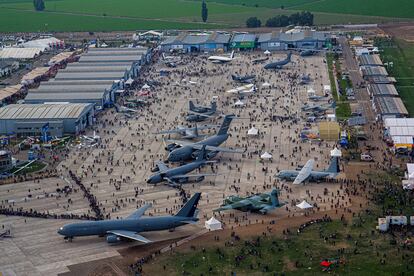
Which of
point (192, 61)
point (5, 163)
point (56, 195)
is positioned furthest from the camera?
point (192, 61)

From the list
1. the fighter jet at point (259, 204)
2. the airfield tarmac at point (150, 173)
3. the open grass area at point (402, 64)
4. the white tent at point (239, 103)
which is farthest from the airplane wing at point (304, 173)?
the white tent at point (239, 103)

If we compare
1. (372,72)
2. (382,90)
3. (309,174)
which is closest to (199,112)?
(382,90)

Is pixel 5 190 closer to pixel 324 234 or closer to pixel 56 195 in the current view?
pixel 56 195

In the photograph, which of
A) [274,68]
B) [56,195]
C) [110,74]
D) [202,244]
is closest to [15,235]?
[56,195]

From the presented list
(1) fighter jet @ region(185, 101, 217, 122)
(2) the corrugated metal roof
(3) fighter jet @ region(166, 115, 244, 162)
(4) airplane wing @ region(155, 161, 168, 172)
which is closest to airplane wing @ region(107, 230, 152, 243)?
(4) airplane wing @ region(155, 161, 168, 172)

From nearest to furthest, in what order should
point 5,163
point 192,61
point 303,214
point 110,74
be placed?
1. point 303,214
2. point 5,163
3. point 110,74
4. point 192,61

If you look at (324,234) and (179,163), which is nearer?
(324,234)
